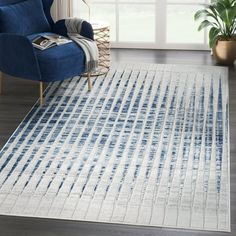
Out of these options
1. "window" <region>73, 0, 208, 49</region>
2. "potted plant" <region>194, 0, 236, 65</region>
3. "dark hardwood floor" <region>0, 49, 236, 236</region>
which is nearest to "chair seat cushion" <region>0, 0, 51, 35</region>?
"dark hardwood floor" <region>0, 49, 236, 236</region>

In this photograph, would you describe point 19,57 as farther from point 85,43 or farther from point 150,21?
point 150,21

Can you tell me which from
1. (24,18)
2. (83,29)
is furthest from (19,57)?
(83,29)

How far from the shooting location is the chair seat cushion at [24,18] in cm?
637

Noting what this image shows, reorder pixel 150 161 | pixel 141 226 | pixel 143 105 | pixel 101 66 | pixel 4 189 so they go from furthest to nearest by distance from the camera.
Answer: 1. pixel 101 66
2. pixel 143 105
3. pixel 150 161
4. pixel 4 189
5. pixel 141 226

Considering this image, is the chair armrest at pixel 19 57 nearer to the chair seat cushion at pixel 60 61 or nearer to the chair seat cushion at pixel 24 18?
the chair seat cushion at pixel 60 61

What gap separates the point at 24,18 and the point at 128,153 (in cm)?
194

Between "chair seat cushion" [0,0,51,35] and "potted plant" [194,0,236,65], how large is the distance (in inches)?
60.8

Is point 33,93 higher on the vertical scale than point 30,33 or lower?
lower

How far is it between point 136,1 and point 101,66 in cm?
93

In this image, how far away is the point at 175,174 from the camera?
494 centimetres

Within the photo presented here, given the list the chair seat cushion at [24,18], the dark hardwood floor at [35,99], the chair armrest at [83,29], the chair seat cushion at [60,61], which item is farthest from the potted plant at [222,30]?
the chair seat cushion at [24,18]

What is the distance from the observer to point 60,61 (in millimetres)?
6137

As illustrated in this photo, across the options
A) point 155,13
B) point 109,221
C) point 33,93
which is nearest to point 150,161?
point 109,221

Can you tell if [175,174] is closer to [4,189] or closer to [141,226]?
[141,226]
